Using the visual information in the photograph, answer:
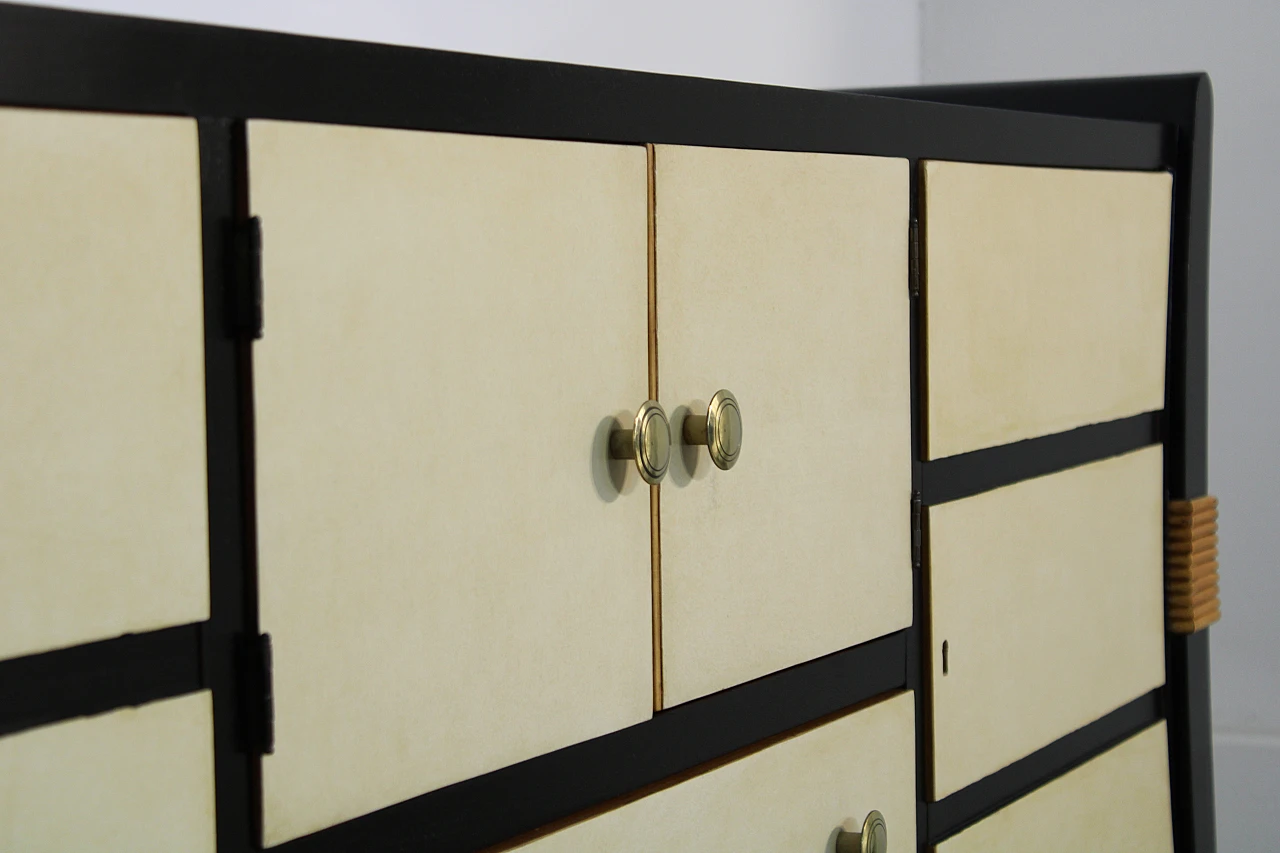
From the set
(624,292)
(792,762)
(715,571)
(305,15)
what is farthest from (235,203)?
(305,15)

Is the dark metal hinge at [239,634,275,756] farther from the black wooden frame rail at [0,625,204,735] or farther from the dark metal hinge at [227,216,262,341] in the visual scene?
the dark metal hinge at [227,216,262,341]

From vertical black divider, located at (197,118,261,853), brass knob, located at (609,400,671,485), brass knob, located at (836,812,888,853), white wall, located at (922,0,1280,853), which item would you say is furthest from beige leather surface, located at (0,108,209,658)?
white wall, located at (922,0,1280,853)

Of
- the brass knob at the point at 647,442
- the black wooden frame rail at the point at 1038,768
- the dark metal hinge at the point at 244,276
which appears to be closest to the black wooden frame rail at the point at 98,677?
the dark metal hinge at the point at 244,276

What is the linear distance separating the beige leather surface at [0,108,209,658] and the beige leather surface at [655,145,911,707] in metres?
0.28

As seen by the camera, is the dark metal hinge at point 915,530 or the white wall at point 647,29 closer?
the dark metal hinge at point 915,530

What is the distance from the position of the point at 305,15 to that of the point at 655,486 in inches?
28.2

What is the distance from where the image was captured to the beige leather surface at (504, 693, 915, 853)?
0.74 meters

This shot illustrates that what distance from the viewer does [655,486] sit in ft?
2.42

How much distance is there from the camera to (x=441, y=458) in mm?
624

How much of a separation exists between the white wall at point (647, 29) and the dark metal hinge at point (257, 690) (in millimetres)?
646

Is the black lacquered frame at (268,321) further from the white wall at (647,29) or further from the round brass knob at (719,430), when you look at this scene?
the white wall at (647,29)

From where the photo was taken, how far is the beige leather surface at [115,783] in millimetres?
490

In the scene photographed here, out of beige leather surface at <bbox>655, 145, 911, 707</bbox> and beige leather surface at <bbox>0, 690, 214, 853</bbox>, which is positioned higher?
beige leather surface at <bbox>655, 145, 911, 707</bbox>

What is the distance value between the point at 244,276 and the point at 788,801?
0.49 metres
